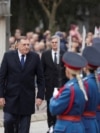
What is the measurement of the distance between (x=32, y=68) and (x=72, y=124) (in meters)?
2.82

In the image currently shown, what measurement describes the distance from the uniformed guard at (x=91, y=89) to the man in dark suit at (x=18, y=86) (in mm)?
2288

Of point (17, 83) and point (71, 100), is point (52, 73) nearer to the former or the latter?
point (17, 83)

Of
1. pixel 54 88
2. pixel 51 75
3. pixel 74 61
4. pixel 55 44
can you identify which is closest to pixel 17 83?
pixel 54 88

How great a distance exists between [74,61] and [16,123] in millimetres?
3139

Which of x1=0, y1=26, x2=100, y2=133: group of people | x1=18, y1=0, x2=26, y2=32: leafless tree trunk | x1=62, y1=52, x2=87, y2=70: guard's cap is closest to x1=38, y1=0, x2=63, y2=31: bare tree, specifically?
x1=18, y1=0, x2=26, y2=32: leafless tree trunk

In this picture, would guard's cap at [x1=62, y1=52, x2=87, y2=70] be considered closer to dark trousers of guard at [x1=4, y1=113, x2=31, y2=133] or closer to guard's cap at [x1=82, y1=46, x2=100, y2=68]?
guard's cap at [x1=82, y1=46, x2=100, y2=68]

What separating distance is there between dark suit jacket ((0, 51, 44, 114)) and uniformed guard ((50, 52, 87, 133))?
8.72 ft

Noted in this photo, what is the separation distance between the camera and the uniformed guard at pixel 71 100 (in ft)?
28.2

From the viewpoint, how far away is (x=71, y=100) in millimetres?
8586

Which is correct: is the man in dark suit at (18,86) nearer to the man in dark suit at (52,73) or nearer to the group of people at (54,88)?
the group of people at (54,88)

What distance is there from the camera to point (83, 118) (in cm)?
912

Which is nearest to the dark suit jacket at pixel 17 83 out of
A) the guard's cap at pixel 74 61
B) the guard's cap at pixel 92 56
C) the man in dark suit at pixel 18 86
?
the man in dark suit at pixel 18 86

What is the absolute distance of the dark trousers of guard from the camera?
11445 mm

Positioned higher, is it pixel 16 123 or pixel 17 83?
pixel 17 83
